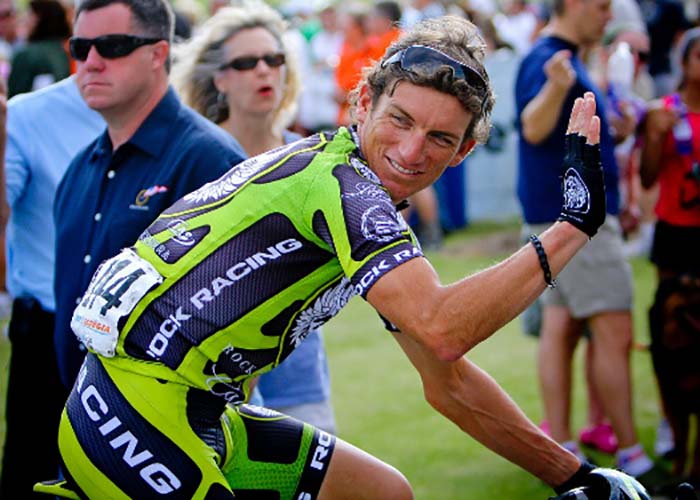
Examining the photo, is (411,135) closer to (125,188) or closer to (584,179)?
(584,179)

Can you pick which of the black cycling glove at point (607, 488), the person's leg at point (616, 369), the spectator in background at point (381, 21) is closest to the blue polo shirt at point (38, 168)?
the black cycling glove at point (607, 488)

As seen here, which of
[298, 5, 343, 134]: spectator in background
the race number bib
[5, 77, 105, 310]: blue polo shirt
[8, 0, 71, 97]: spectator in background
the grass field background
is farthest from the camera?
[298, 5, 343, 134]: spectator in background

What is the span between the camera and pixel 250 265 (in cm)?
284

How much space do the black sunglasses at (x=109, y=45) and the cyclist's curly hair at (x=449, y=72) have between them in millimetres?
1297

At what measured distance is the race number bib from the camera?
294 centimetres

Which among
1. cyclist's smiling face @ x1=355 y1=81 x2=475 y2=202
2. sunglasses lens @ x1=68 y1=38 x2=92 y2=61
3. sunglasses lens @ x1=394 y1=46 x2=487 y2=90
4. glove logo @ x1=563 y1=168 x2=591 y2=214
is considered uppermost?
sunglasses lens @ x1=394 y1=46 x2=487 y2=90

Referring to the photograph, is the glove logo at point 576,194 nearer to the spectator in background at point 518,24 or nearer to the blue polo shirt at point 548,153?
the blue polo shirt at point 548,153

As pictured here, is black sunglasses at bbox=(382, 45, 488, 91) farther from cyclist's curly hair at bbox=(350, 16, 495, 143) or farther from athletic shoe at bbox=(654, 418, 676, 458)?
athletic shoe at bbox=(654, 418, 676, 458)

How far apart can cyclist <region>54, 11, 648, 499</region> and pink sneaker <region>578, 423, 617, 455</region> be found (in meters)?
3.51

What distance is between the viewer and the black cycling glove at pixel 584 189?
272 cm

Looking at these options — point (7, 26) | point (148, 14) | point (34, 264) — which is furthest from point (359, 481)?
point (7, 26)

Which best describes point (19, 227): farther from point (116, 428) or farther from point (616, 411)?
point (616, 411)

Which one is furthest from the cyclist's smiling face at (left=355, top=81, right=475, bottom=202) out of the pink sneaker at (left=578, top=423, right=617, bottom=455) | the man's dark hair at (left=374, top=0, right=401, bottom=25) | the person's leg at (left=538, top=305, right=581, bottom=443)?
the man's dark hair at (left=374, top=0, right=401, bottom=25)

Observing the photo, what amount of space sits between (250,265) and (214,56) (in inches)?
103
